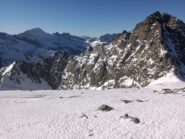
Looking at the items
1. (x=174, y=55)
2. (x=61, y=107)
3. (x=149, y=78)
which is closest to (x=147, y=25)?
(x=174, y=55)

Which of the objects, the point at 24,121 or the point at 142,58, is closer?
the point at 24,121

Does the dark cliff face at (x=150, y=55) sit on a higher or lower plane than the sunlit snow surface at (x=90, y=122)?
higher

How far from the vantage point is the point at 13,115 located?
157 feet

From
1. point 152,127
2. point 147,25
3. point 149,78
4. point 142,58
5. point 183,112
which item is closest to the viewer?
point 152,127

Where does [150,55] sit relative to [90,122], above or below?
above

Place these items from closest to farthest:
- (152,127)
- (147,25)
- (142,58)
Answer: (152,127), (142,58), (147,25)

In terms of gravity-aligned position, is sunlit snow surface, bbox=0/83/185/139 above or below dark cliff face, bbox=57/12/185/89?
below

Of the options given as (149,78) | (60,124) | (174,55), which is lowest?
(60,124)

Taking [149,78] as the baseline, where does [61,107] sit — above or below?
below

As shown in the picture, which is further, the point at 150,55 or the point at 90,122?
the point at 150,55

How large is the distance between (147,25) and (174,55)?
35.7m

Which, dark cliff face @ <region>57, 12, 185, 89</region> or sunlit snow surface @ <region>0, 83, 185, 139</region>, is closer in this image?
sunlit snow surface @ <region>0, 83, 185, 139</region>

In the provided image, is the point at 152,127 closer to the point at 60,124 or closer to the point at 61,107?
the point at 60,124

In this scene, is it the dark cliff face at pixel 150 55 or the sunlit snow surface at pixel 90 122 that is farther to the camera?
the dark cliff face at pixel 150 55
